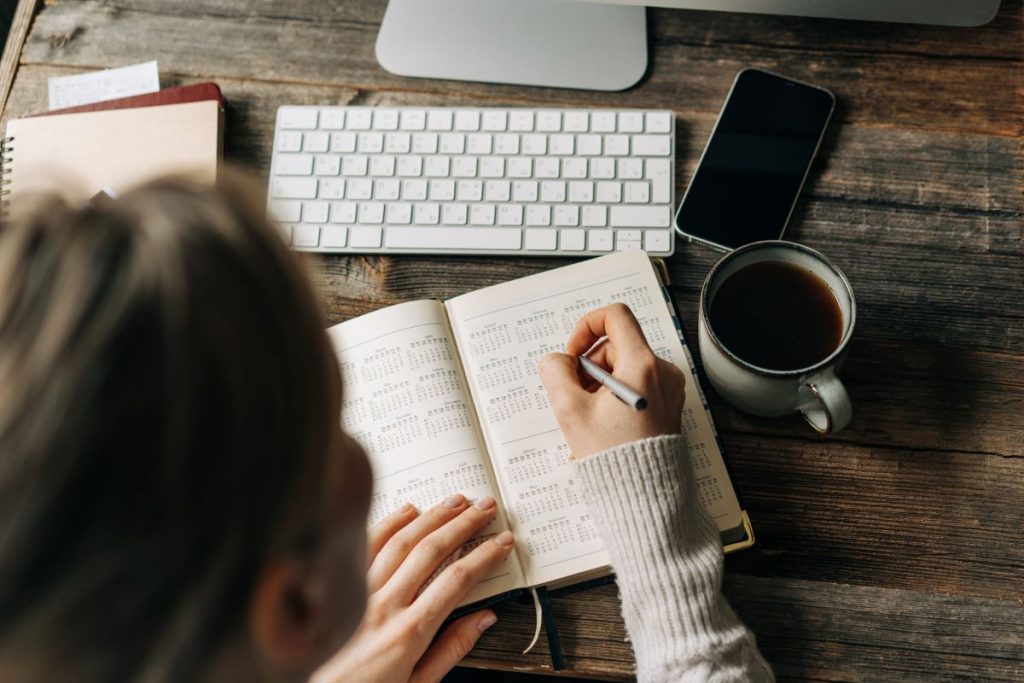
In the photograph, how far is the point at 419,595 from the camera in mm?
582

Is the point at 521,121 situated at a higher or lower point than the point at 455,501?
higher

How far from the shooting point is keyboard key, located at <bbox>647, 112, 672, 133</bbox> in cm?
72

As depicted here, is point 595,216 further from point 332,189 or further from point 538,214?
point 332,189

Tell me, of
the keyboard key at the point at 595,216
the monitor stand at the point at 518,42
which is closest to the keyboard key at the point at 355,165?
the monitor stand at the point at 518,42

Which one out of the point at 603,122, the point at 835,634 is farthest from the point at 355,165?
the point at 835,634

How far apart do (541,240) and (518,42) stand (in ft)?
0.71

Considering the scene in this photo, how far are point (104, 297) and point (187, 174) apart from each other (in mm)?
85

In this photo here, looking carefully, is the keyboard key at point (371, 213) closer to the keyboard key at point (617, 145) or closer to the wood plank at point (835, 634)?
the keyboard key at point (617, 145)

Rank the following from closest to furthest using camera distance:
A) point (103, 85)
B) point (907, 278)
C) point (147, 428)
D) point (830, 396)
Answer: point (147, 428)
point (830, 396)
point (907, 278)
point (103, 85)

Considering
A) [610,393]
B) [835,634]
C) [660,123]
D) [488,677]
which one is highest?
[660,123]

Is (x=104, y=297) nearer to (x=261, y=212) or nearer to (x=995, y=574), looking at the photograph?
(x=261, y=212)

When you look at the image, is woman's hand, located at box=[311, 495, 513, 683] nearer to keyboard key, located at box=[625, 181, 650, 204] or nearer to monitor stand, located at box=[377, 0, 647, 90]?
keyboard key, located at box=[625, 181, 650, 204]

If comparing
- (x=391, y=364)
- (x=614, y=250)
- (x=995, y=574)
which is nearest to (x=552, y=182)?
(x=614, y=250)

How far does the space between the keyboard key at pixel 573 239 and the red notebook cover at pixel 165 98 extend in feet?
1.17
